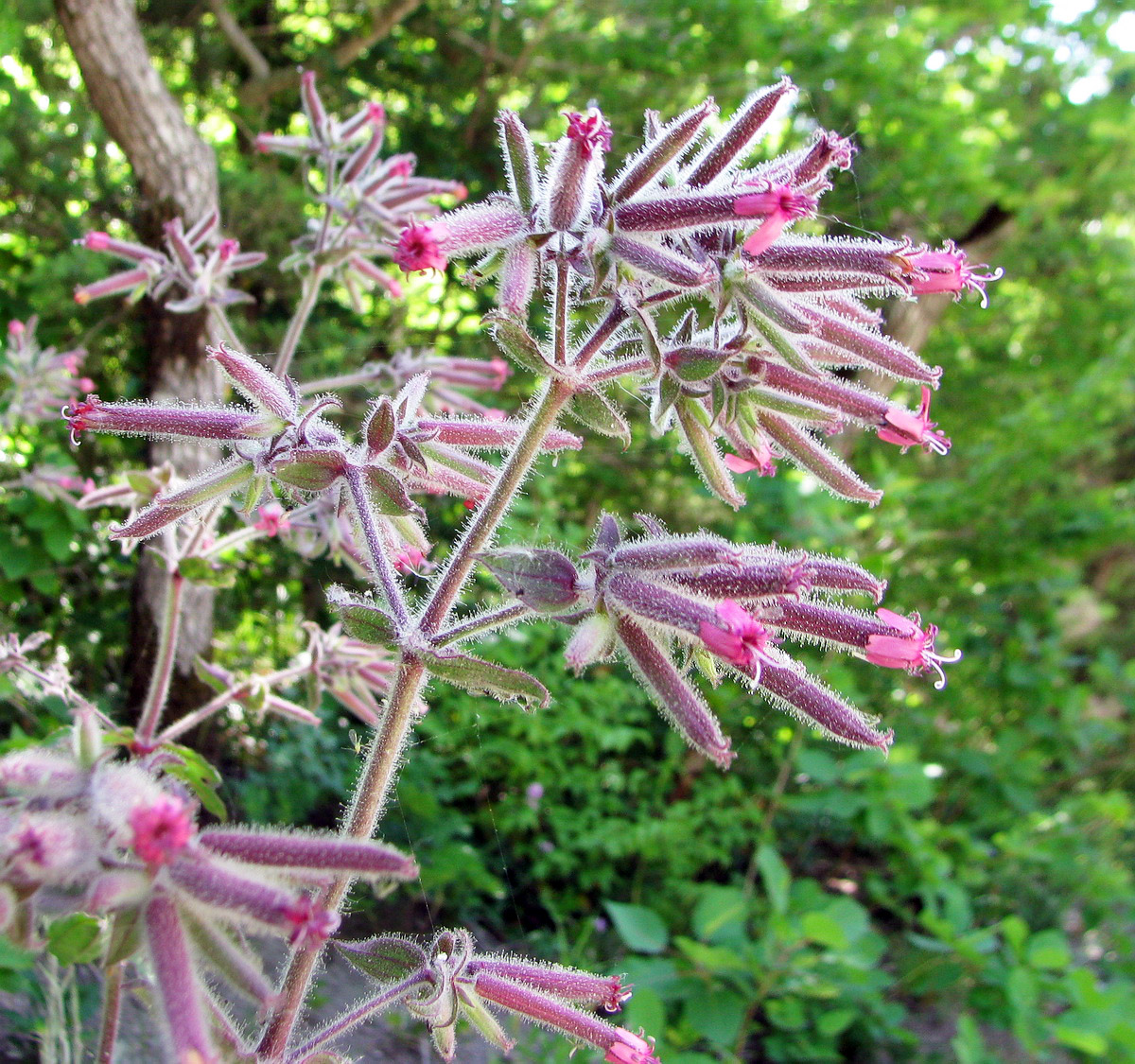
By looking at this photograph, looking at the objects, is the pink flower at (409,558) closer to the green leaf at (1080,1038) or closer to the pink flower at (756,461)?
the pink flower at (756,461)

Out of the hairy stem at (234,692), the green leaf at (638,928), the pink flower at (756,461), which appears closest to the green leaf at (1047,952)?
the green leaf at (638,928)

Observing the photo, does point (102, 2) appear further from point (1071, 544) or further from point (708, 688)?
point (1071, 544)

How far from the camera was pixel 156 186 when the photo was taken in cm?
307

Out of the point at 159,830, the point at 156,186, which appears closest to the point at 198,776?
the point at 159,830

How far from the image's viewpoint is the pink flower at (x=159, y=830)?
2.46 feet

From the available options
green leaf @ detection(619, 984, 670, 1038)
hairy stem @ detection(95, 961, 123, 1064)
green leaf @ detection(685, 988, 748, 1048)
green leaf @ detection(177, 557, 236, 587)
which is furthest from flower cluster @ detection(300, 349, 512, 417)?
green leaf @ detection(685, 988, 748, 1048)

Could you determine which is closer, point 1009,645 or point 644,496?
point 1009,645

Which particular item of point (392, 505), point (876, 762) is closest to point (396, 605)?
point (392, 505)

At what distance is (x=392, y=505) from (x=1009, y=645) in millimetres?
4720

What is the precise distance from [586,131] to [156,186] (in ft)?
8.47

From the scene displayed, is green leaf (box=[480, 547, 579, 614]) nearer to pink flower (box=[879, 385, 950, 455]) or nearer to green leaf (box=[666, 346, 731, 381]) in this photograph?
green leaf (box=[666, 346, 731, 381])

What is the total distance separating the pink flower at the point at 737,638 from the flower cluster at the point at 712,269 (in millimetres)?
189

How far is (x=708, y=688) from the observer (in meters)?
3.91

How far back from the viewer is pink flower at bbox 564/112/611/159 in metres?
1.09
